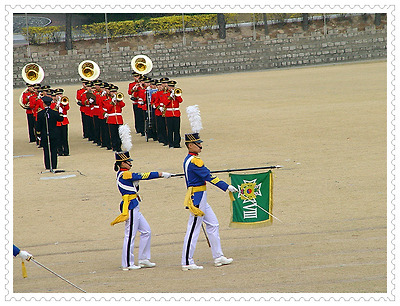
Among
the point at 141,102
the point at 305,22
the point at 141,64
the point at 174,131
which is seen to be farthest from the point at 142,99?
the point at 305,22

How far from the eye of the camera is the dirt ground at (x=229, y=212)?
26.2 feet

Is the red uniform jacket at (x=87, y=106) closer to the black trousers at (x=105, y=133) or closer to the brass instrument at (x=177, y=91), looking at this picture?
the black trousers at (x=105, y=133)

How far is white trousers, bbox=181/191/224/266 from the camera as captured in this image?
8508mm

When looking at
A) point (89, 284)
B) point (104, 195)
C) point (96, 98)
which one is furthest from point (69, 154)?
point (89, 284)

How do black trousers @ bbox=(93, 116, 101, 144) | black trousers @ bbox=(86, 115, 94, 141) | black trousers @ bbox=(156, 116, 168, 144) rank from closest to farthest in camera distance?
1. black trousers @ bbox=(156, 116, 168, 144)
2. black trousers @ bbox=(93, 116, 101, 144)
3. black trousers @ bbox=(86, 115, 94, 141)

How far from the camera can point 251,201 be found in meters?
9.03

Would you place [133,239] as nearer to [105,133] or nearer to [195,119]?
[195,119]

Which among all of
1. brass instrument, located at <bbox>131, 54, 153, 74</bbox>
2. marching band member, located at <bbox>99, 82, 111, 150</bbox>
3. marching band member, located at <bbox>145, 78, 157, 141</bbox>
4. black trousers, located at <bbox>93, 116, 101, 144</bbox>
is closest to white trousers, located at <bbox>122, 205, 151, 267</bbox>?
marching band member, located at <bbox>99, 82, 111, 150</bbox>

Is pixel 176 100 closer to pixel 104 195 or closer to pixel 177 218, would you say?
pixel 104 195

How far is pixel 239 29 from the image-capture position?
1826 inches

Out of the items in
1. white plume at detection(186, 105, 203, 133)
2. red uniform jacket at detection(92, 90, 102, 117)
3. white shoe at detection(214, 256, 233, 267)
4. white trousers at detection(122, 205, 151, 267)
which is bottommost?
white shoe at detection(214, 256, 233, 267)

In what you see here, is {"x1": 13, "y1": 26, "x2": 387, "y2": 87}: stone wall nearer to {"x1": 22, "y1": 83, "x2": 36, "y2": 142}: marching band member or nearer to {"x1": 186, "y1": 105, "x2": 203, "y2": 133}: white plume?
{"x1": 22, "y1": 83, "x2": 36, "y2": 142}: marching band member

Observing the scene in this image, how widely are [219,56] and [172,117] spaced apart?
23975 mm

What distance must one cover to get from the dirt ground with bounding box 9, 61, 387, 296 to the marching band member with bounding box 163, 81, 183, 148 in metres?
0.49
